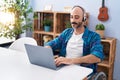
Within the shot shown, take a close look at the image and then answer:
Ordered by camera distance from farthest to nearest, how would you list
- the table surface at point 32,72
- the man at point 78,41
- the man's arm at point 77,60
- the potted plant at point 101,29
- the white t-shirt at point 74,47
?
the potted plant at point 101,29, the white t-shirt at point 74,47, the man at point 78,41, the man's arm at point 77,60, the table surface at point 32,72

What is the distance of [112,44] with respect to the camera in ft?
9.10

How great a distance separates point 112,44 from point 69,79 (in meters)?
1.56

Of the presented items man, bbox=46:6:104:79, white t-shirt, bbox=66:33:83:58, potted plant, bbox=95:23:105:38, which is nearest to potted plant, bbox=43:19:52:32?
potted plant, bbox=95:23:105:38

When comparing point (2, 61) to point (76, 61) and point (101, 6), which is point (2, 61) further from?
point (101, 6)

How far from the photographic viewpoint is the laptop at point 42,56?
4.93 feet

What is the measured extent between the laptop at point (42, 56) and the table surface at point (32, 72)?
0.12ft

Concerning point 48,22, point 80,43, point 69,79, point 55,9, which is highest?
point 55,9

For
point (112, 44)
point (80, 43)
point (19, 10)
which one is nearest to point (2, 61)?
point (80, 43)

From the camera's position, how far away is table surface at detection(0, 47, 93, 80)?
4.60ft

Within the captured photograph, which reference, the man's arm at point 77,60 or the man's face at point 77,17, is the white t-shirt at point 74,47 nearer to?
the man's face at point 77,17

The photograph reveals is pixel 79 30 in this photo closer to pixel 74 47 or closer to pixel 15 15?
pixel 74 47

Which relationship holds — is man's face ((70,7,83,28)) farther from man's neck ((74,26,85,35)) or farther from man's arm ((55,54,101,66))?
man's arm ((55,54,101,66))

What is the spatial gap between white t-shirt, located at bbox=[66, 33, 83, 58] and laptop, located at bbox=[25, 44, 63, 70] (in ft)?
1.80

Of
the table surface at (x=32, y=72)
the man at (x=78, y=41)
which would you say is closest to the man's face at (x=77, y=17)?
the man at (x=78, y=41)
